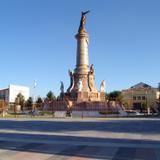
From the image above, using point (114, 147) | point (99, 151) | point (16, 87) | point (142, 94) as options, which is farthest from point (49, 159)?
point (16, 87)

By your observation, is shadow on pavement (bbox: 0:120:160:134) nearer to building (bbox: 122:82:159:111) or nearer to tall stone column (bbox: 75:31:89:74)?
tall stone column (bbox: 75:31:89:74)

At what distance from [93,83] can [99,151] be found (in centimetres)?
5523

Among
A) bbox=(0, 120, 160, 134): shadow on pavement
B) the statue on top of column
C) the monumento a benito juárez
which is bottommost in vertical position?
bbox=(0, 120, 160, 134): shadow on pavement

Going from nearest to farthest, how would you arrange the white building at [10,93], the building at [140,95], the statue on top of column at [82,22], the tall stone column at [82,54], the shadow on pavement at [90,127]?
the shadow on pavement at [90,127]
the tall stone column at [82,54]
the statue on top of column at [82,22]
the building at [140,95]
the white building at [10,93]

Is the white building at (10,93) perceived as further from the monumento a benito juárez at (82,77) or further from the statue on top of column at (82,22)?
the monumento a benito juárez at (82,77)

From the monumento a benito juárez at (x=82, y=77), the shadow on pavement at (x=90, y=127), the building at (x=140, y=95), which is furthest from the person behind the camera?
the building at (x=140, y=95)

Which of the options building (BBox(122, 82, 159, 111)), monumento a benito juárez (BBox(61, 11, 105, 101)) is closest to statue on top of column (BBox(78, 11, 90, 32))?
monumento a benito juárez (BBox(61, 11, 105, 101))

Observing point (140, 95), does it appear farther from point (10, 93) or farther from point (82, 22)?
point (82, 22)

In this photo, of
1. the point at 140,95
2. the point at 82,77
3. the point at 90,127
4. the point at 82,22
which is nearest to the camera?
the point at 90,127

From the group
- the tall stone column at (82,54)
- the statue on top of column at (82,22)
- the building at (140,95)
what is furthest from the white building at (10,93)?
the tall stone column at (82,54)

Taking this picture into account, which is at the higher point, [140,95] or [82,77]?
[140,95]

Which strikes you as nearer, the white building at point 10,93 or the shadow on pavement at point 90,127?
the shadow on pavement at point 90,127

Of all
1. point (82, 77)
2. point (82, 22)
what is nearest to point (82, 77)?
point (82, 77)

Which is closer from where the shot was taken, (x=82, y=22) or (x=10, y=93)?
(x=82, y=22)
